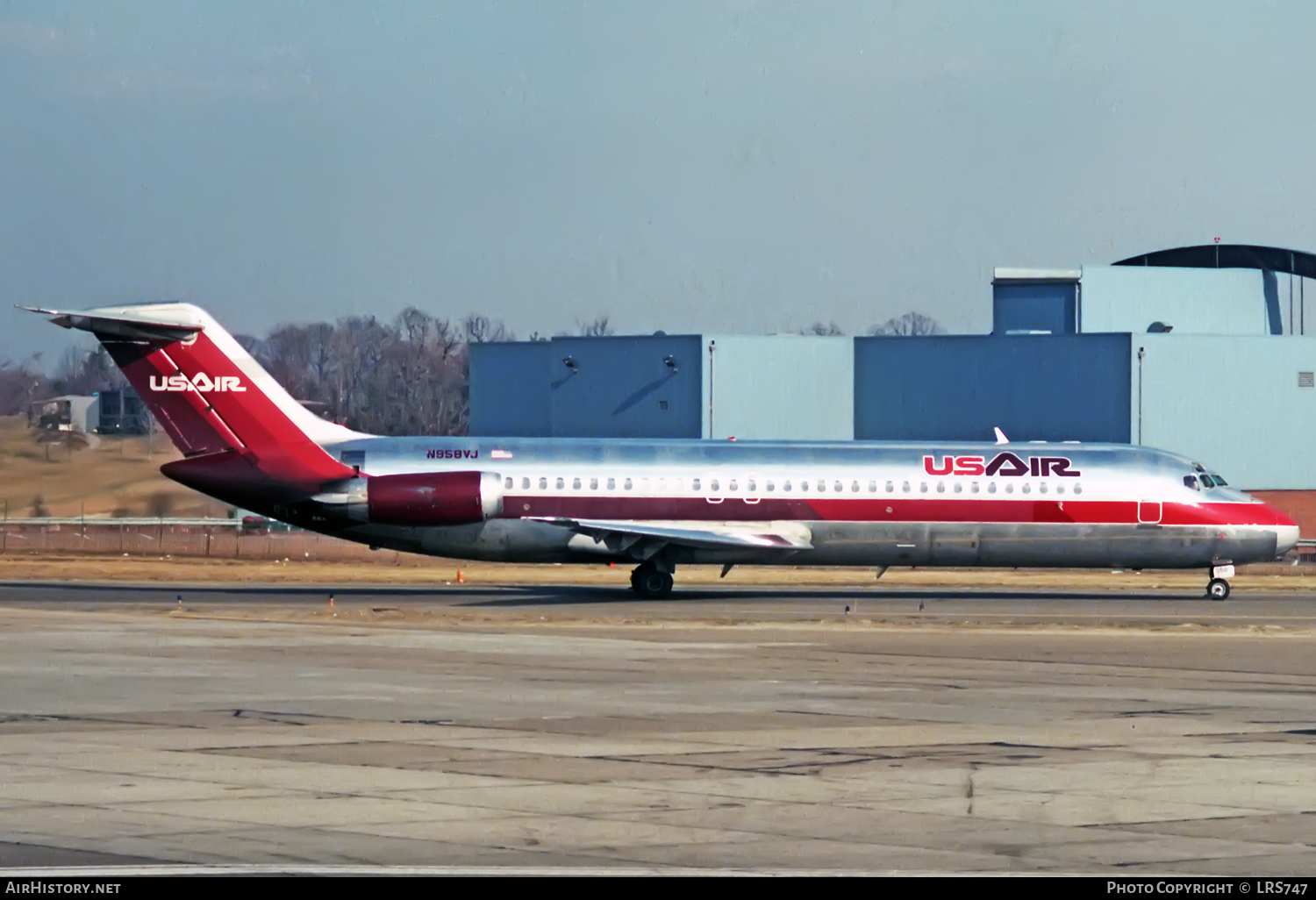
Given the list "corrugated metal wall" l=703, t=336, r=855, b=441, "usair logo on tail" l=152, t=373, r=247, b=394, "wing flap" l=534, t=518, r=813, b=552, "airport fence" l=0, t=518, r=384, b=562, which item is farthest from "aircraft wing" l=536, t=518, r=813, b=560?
"corrugated metal wall" l=703, t=336, r=855, b=441

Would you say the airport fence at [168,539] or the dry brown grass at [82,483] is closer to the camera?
the airport fence at [168,539]

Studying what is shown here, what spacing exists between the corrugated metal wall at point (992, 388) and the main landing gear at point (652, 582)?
29.0 m

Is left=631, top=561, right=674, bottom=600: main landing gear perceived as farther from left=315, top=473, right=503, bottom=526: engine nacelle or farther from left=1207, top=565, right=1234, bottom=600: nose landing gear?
left=1207, top=565, right=1234, bottom=600: nose landing gear

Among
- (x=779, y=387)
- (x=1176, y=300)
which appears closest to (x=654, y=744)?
(x=779, y=387)

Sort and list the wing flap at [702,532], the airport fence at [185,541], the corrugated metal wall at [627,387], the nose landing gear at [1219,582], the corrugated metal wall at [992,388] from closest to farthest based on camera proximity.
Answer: the wing flap at [702,532], the nose landing gear at [1219,582], the airport fence at [185,541], the corrugated metal wall at [992,388], the corrugated metal wall at [627,387]

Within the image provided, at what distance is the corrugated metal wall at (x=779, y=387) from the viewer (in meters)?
69.5

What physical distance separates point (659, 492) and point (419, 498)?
5650 mm

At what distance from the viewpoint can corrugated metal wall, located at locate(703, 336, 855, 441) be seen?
2736 inches

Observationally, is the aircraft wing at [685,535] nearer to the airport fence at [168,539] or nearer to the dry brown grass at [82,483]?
the airport fence at [168,539]

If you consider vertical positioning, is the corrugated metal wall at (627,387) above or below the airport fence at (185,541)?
above

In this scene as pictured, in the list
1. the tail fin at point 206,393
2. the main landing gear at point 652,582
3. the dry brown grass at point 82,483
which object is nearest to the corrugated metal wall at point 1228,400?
the main landing gear at point 652,582

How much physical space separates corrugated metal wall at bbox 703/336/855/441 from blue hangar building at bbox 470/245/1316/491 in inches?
2.8

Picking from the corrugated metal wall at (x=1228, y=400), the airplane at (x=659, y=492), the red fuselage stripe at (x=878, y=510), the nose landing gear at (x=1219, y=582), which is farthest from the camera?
the corrugated metal wall at (x=1228, y=400)
